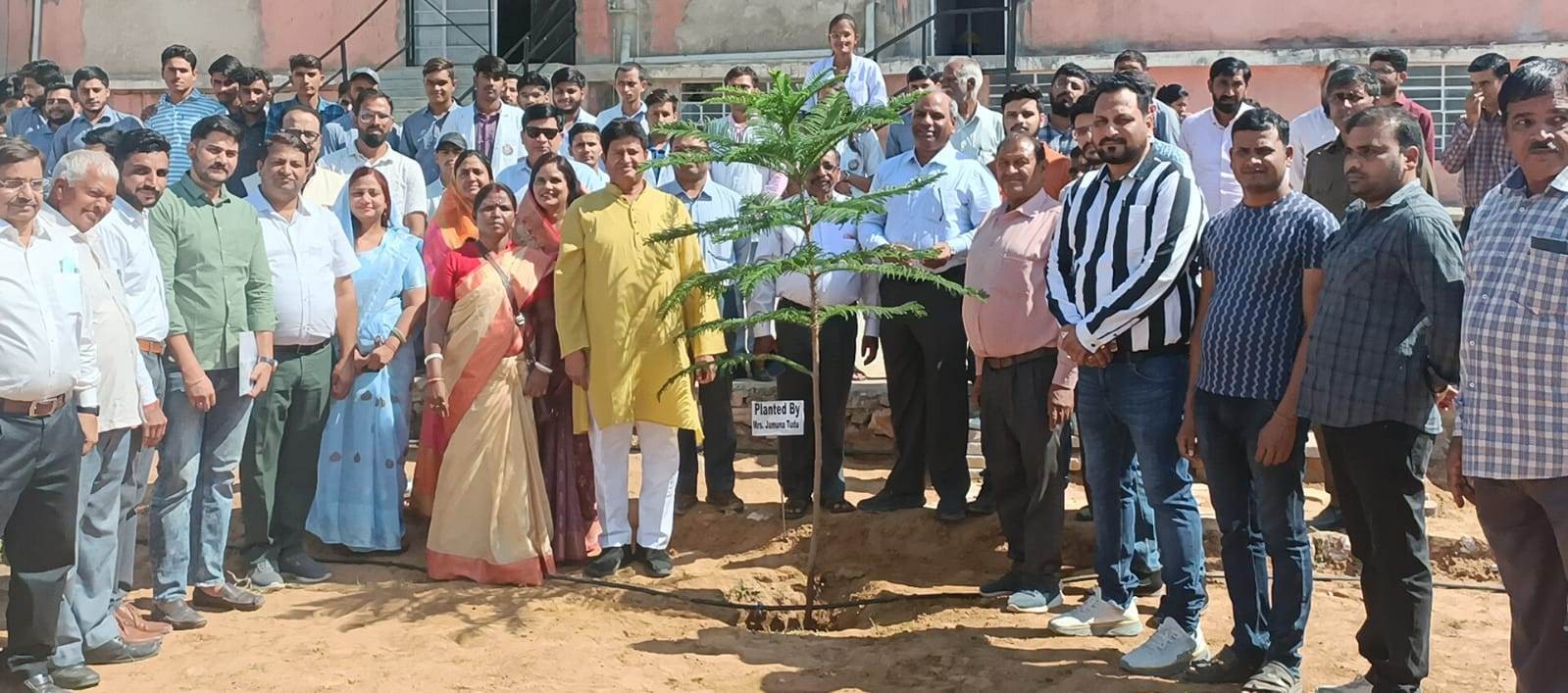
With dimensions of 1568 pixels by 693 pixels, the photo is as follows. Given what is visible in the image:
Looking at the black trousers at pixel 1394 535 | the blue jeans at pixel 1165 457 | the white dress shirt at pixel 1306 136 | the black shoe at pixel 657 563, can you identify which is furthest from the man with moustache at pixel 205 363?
the white dress shirt at pixel 1306 136

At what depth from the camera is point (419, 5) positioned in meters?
16.9

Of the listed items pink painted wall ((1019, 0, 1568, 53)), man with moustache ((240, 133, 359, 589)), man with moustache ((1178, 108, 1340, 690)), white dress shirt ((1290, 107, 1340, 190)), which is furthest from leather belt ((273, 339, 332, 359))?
pink painted wall ((1019, 0, 1568, 53))

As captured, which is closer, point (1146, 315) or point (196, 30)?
point (1146, 315)

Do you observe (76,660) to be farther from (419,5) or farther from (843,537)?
(419,5)

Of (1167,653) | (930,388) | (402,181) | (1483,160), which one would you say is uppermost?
(1483,160)

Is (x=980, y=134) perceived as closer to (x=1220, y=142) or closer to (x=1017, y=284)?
(x=1220, y=142)

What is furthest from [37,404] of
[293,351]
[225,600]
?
[293,351]

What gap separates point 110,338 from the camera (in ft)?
18.1

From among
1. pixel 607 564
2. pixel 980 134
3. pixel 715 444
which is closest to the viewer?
pixel 607 564

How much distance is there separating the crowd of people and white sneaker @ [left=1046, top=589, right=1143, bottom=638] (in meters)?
0.02

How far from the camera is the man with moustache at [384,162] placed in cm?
849

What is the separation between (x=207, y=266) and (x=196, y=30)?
12.3 metres

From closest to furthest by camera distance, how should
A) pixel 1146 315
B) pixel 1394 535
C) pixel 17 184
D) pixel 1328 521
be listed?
pixel 1394 535 → pixel 17 184 → pixel 1146 315 → pixel 1328 521

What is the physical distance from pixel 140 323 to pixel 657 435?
2.37 m
